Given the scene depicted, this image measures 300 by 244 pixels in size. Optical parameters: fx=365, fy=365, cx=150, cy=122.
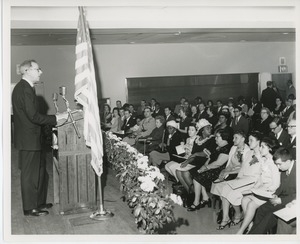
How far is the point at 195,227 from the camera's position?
3.95m

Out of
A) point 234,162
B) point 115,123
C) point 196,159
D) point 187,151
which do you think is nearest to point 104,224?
point 196,159


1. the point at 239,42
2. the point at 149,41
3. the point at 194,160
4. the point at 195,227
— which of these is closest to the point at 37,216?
the point at 195,227

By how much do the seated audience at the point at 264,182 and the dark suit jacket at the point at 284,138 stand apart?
1.60 feet

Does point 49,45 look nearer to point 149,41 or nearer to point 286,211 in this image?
point 149,41

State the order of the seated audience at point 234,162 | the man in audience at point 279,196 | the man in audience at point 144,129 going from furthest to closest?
the man in audience at point 144,129 < the seated audience at point 234,162 < the man in audience at point 279,196

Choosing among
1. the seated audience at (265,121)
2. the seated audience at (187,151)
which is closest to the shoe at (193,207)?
the seated audience at (187,151)

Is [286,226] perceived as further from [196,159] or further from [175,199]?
[196,159]

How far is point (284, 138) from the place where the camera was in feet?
14.6

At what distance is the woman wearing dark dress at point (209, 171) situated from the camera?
4523 millimetres

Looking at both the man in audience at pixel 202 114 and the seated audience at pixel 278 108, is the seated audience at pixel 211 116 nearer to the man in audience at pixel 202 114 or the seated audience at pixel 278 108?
the man in audience at pixel 202 114

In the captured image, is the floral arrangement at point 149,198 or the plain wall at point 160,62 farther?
the plain wall at point 160,62

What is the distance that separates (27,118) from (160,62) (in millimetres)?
5478

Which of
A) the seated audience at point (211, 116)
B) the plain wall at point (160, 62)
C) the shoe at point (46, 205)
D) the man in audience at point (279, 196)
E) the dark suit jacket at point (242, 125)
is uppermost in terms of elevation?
the plain wall at point (160, 62)

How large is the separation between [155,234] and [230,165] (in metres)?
1.44
